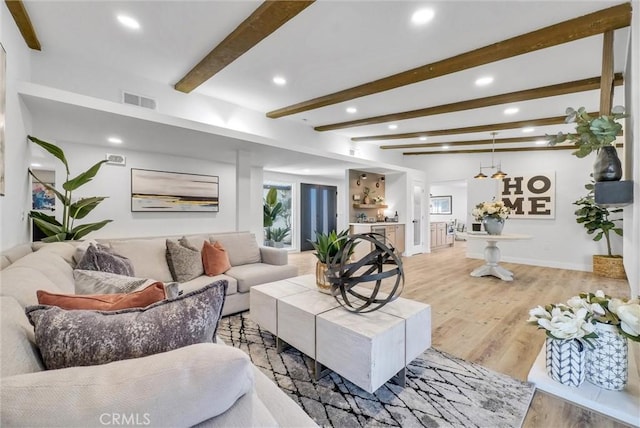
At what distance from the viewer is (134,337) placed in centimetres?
79

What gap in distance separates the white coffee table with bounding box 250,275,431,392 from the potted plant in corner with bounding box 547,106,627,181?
1655mm

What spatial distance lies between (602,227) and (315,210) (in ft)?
20.6

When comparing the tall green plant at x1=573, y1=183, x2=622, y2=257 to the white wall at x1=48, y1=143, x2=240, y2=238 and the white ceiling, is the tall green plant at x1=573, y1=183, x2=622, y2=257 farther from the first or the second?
the white wall at x1=48, y1=143, x2=240, y2=238

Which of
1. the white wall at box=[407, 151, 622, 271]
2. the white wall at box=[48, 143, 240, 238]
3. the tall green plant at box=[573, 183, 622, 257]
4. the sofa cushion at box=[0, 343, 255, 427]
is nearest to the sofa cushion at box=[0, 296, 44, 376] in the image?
the sofa cushion at box=[0, 343, 255, 427]

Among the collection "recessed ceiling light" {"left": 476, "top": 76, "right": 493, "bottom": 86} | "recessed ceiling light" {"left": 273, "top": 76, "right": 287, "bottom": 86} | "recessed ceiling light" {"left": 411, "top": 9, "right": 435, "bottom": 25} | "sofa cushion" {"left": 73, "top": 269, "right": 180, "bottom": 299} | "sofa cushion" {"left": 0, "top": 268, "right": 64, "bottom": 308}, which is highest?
"recessed ceiling light" {"left": 273, "top": 76, "right": 287, "bottom": 86}

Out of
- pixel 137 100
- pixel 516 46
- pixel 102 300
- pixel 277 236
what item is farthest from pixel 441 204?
pixel 102 300

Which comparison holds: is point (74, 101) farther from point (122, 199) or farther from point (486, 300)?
point (486, 300)

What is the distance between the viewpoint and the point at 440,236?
8.79 metres

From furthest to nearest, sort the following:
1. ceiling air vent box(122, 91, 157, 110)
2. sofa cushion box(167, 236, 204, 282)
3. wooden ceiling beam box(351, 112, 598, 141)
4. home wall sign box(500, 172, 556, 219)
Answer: home wall sign box(500, 172, 556, 219), wooden ceiling beam box(351, 112, 598, 141), ceiling air vent box(122, 91, 157, 110), sofa cushion box(167, 236, 204, 282)

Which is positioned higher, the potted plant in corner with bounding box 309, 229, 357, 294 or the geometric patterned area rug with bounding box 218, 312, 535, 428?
the potted plant in corner with bounding box 309, 229, 357, 294

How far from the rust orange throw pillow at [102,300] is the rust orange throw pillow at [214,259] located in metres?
2.22

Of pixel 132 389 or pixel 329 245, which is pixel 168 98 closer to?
pixel 329 245

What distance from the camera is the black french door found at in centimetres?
795

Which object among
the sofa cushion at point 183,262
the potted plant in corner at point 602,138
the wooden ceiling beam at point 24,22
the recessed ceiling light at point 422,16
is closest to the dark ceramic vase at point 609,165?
the potted plant in corner at point 602,138
